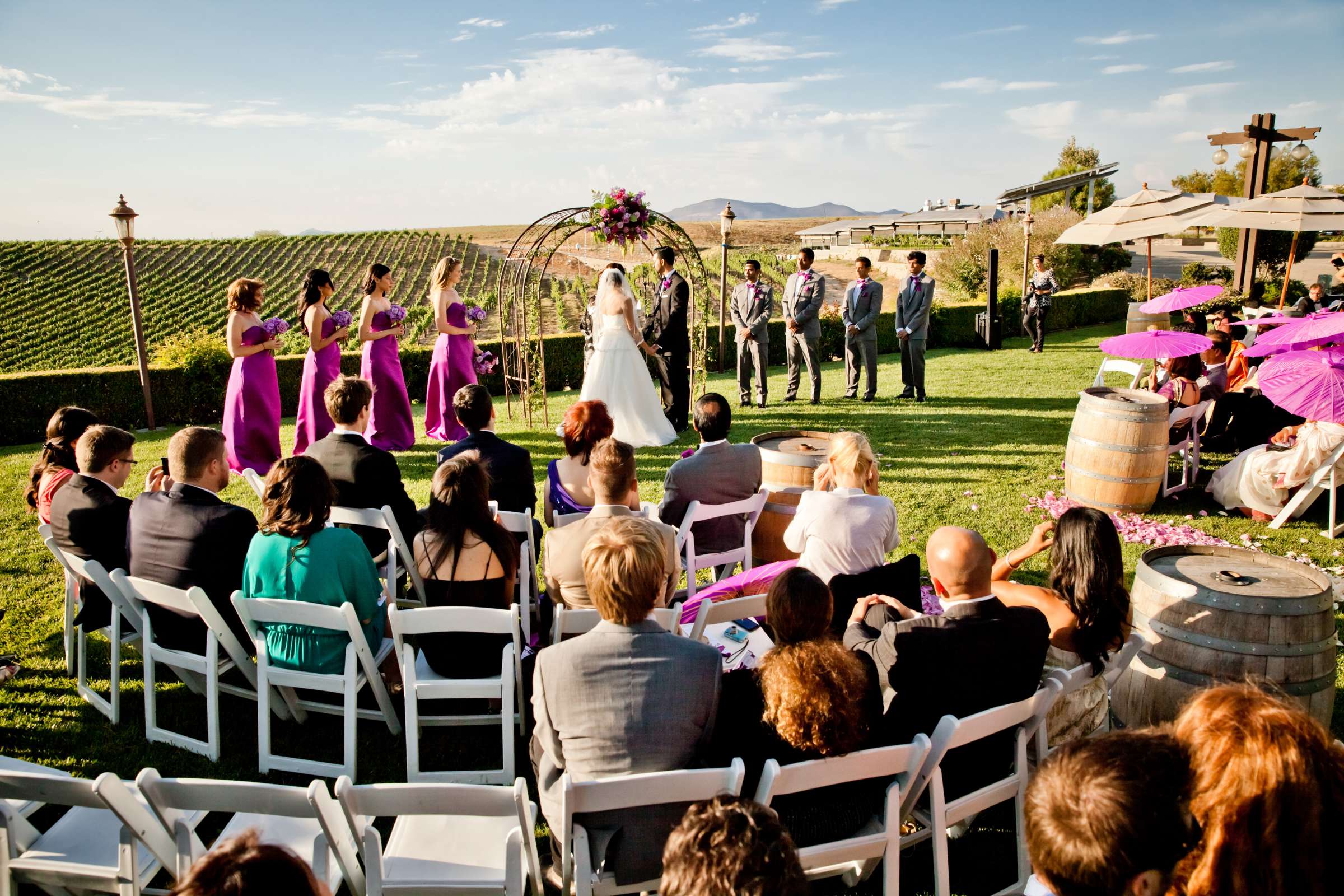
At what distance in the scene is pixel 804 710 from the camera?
8.02 feet

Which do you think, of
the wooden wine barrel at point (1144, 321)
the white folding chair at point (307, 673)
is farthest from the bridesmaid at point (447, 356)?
the wooden wine barrel at point (1144, 321)

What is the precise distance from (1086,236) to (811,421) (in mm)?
5182

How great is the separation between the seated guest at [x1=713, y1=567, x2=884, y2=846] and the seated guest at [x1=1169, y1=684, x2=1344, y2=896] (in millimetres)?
920

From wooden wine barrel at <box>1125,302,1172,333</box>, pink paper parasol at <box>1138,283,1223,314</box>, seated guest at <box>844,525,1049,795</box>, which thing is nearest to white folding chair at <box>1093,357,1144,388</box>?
pink paper parasol at <box>1138,283,1223,314</box>

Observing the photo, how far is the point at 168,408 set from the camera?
1265 cm

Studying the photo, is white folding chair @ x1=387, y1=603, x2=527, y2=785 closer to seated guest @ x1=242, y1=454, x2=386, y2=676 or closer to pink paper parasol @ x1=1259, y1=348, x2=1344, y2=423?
seated guest @ x1=242, y1=454, x2=386, y2=676

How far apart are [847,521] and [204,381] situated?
38.8 ft

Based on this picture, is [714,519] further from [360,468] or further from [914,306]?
[914,306]

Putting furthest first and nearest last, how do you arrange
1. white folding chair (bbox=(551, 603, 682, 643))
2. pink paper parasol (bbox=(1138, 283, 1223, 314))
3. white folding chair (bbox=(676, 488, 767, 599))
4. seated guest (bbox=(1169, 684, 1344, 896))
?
pink paper parasol (bbox=(1138, 283, 1223, 314)) < white folding chair (bbox=(676, 488, 767, 599)) < white folding chair (bbox=(551, 603, 682, 643)) < seated guest (bbox=(1169, 684, 1344, 896))

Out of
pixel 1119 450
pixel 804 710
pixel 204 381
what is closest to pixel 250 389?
pixel 204 381

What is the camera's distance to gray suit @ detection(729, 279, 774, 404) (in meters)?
11.2

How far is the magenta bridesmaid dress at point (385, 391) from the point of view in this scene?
8.98 m

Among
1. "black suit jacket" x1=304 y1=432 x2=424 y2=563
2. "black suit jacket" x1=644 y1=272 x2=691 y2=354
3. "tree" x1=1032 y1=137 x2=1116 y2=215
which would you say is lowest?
"black suit jacket" x1=304 y1=432 x2=424 y2=563

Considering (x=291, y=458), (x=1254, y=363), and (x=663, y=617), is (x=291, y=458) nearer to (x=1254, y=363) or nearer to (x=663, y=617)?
(x=663, y=617)
